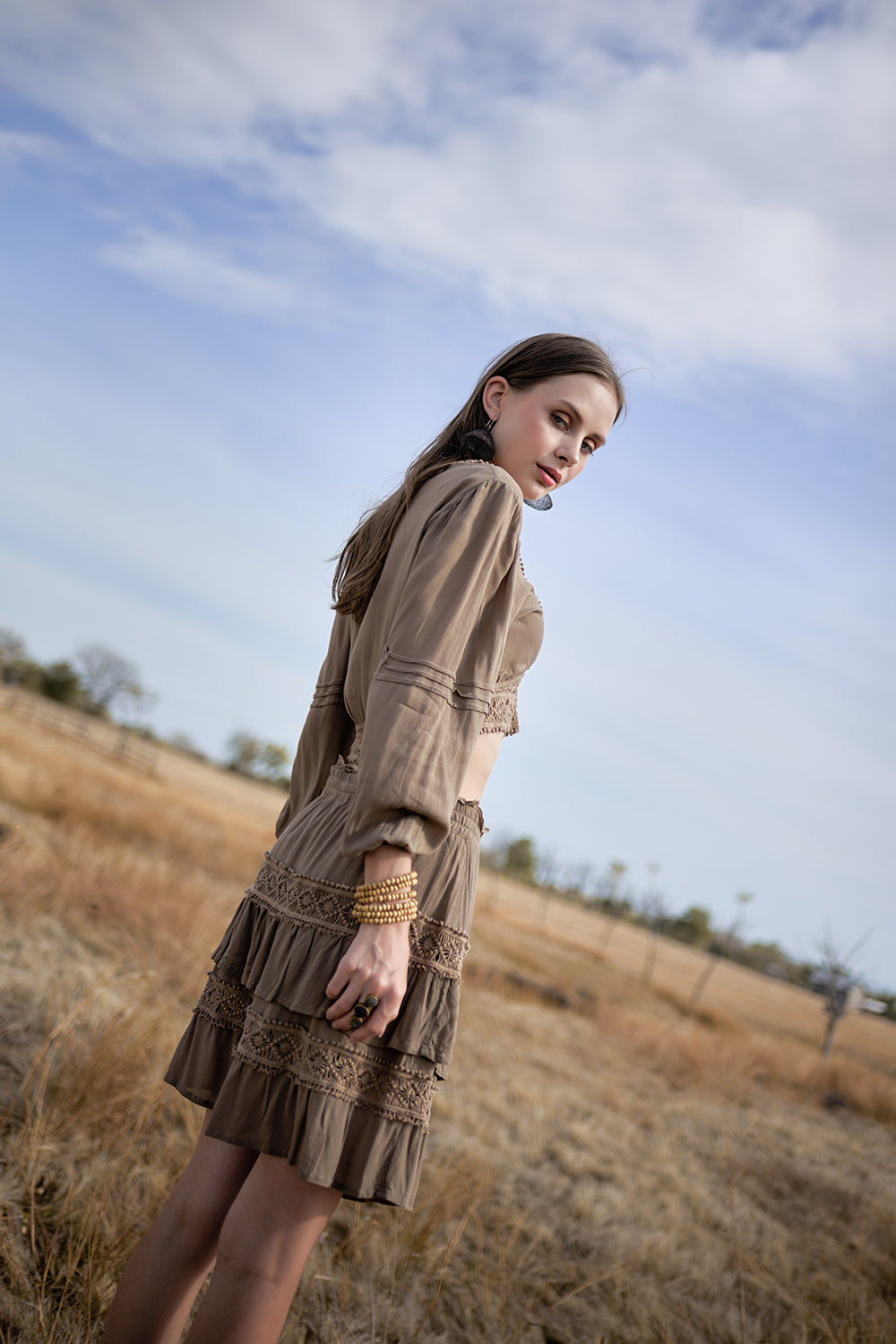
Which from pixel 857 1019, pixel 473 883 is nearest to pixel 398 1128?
pixel 473 883

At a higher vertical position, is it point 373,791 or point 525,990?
point 373,791

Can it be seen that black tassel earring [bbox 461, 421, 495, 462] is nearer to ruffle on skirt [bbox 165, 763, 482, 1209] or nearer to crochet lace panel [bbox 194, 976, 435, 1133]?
ruffle on skirt [bbox 165, 763, 482, 1209]

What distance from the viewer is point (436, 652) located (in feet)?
4.01

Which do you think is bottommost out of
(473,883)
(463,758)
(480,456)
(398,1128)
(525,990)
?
(525,990)

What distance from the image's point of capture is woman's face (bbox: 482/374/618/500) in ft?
5.16

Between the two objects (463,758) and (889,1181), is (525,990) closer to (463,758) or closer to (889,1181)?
(889,1181)

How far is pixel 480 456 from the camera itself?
62.7 inches

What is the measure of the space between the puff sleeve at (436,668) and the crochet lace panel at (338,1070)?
1.02ft

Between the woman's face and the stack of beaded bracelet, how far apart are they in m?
0.82

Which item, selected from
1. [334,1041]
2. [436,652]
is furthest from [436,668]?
[334,1041]

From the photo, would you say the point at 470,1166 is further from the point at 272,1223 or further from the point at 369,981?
the point at 369,981

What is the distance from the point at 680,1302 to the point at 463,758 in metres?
3.50

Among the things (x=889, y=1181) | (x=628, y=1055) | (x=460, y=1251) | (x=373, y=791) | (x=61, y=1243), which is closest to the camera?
(x=373, y=791)

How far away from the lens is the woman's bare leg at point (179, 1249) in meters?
1.33
